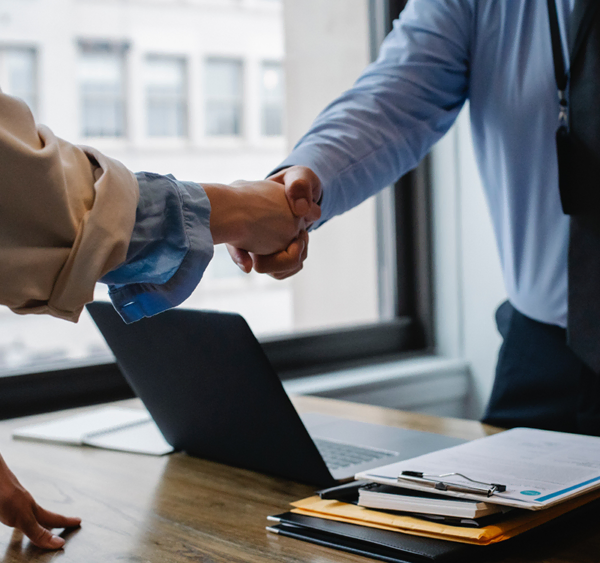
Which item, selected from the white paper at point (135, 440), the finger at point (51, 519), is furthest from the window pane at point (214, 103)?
the finger at point (51, 519)

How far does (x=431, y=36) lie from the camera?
1259 millimetres

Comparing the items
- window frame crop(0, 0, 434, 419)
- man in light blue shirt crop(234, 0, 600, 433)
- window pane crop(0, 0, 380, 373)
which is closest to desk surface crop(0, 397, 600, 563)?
man in light blue shirt crop(234, 0, 600, 433)

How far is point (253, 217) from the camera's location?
0.94 meters

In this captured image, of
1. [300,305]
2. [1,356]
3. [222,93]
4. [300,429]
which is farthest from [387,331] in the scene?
[300,429]

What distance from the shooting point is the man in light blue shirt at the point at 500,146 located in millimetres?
1128

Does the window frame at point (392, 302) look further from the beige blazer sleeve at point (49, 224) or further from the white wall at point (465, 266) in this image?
the beige blazer sleeve at point (49, 224)

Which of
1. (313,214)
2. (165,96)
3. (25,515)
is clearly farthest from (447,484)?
(165,96)

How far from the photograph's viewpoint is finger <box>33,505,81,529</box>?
2.45 ft

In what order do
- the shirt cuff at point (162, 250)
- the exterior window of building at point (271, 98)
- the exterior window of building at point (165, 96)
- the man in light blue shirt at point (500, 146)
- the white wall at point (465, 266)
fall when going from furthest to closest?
the white wall at point (465, 266) → the exterior window of building at point (271, 98) → the exterior window of building at point (165, 96) → the man in light blue shirt at point (500, 146) → the shirt cuff at point (162, 250)

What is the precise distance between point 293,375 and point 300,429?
4.04ft

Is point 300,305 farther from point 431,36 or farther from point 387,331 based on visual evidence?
point 431,36

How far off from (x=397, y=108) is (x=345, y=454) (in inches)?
23.6

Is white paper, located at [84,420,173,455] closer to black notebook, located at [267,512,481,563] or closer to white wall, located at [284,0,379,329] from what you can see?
black notebook, located at [267,512,481,563]

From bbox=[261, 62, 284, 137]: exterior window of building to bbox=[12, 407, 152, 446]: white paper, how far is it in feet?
3.48
